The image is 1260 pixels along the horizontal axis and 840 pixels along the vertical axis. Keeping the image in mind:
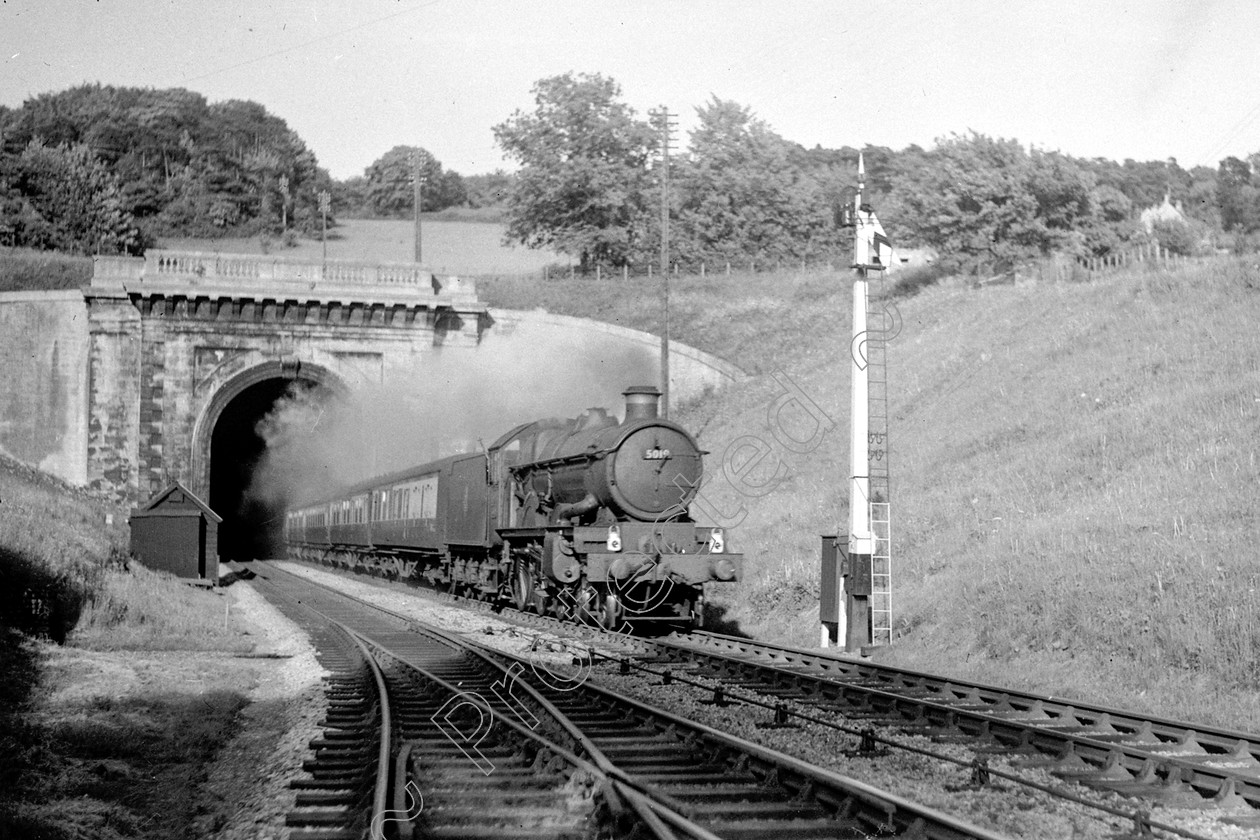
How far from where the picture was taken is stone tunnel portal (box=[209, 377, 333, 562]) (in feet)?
157

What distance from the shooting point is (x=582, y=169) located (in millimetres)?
62750

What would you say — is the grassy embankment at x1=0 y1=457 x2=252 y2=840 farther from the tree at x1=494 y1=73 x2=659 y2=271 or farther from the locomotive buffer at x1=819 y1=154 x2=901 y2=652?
the tree at x1=494 y1=73 x2=659 y2=271

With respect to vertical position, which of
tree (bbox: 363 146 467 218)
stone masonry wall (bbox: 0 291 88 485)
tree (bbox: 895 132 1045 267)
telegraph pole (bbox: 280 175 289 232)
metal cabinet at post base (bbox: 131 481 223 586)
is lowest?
metal cabinet at post base (bbox: 131 481 223 586)

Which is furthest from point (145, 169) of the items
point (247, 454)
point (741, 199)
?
point (741, 199)

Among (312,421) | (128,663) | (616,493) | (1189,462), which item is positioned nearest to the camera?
(128,663)

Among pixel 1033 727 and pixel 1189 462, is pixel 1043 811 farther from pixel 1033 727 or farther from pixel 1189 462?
pixel 1189 462

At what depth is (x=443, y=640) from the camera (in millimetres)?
17219

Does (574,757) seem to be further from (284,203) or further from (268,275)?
(284,203)

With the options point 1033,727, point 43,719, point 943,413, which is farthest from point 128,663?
point 943,413

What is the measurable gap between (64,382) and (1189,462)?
36.1m

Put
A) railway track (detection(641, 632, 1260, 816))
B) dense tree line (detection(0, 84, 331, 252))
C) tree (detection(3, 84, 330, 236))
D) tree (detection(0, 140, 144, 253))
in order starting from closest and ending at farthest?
railway track (detection(641, 632, 1260, 816))
tree (detection(0, 140, 144, 253))
dense tree line (detection(0, 84, 331, 252))
tree (detection(3, 84, 330, 236))

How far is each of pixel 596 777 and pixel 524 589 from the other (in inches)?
510

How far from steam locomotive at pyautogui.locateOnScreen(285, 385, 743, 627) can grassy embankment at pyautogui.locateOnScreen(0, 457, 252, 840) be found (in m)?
4.78

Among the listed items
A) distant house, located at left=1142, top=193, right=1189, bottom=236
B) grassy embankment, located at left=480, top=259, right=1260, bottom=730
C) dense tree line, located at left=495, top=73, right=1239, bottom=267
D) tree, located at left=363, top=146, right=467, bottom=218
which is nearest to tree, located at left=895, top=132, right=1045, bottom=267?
dense tree line, located at left=495, top=73, right=1239, bottom=267
